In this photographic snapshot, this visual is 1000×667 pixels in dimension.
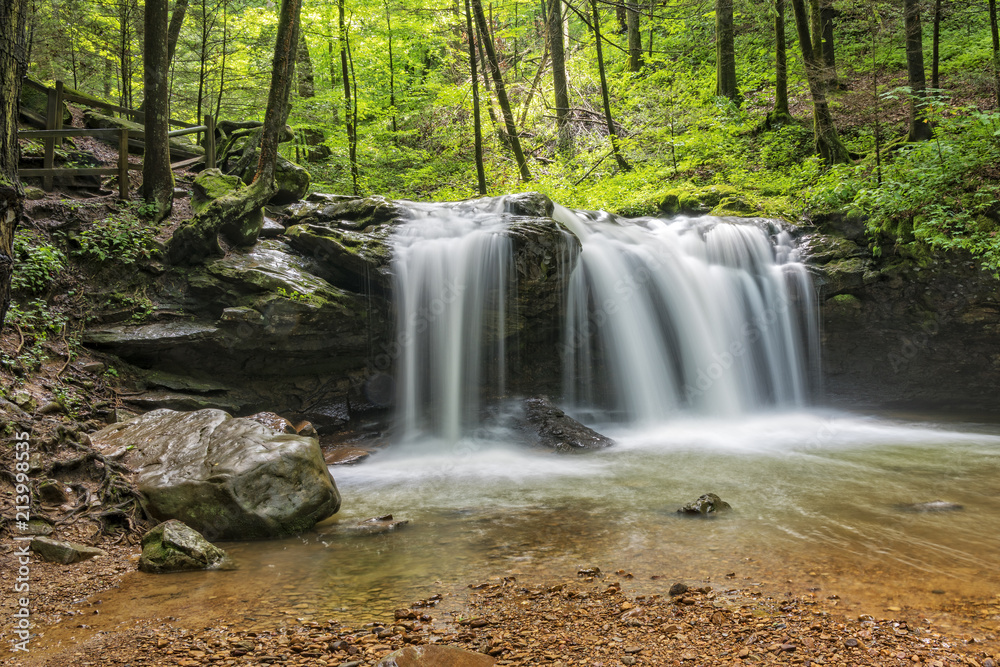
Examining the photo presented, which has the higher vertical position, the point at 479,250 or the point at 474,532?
the point at 479,250

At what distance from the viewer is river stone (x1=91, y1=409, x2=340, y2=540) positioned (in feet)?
15.9

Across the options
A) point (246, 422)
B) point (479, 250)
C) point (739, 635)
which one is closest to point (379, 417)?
point (479, 250)

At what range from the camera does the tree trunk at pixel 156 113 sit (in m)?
8.88

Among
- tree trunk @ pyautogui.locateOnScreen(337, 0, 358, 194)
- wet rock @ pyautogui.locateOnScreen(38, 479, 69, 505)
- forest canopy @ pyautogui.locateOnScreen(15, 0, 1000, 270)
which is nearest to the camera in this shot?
wet rock @ pyautogui.locateOnScreen(38, 479, 69, 505)

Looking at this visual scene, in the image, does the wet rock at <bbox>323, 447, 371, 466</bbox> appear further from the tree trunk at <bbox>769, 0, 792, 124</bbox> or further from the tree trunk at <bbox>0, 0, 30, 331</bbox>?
the tree trunk at <bbox>769, 0, 792, 124</bbox>

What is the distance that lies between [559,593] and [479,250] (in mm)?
6659

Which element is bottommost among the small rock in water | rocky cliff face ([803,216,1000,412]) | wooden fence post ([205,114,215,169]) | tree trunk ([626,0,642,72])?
the small rock in water

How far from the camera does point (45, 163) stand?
916cm

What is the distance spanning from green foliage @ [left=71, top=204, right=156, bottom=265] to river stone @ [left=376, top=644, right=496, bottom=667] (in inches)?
298

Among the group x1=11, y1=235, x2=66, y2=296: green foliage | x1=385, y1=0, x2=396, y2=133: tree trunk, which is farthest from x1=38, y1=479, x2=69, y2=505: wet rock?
x1=385, y1=0, x2=396, y2=133: tree trunk

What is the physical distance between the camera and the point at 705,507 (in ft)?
17.2

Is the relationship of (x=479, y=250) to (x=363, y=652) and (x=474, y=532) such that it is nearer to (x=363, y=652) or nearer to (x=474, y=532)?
(x=474, y=532)

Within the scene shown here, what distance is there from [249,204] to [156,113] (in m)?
2.09

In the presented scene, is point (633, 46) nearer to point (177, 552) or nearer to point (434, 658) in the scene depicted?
point (177, 552)
